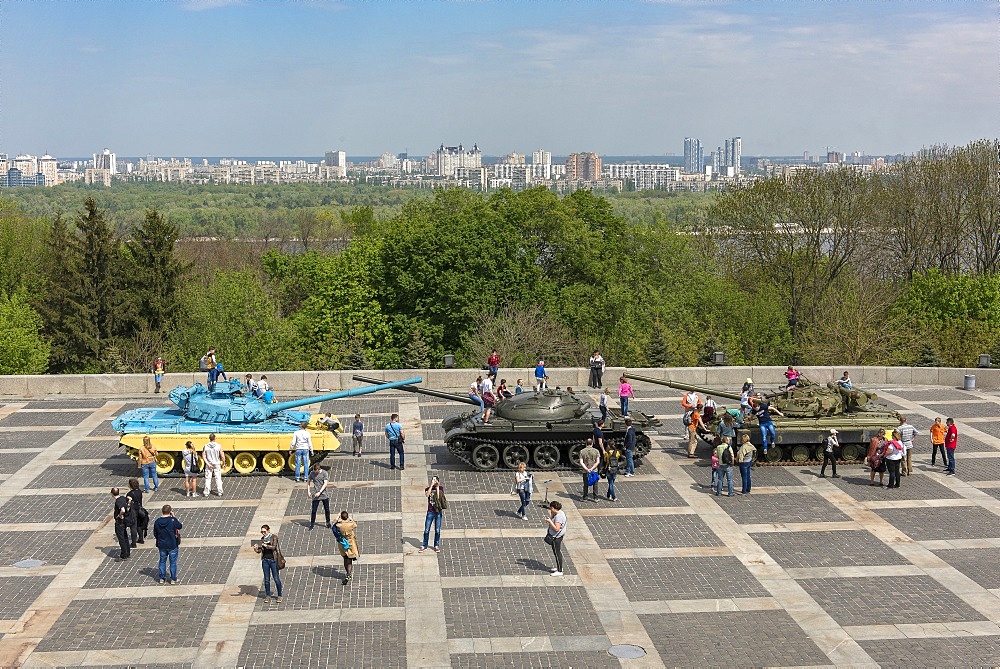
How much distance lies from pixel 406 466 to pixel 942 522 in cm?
1153

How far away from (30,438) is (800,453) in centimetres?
1890

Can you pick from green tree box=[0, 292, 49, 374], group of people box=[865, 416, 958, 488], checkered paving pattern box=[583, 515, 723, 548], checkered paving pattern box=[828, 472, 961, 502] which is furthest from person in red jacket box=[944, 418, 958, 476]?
green tree box=[0, 292, 49, 374]

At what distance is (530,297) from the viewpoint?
154ft

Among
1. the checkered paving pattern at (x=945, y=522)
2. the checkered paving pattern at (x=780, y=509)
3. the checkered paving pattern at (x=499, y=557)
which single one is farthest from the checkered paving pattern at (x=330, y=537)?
the checkered paving pattern at (x=945, y=522)

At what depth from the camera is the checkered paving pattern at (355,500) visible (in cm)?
2273

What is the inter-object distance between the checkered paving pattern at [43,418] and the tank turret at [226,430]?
5206 mm

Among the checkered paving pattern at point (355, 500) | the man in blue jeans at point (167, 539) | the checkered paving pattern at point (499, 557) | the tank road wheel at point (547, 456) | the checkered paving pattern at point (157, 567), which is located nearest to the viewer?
the man in blue jeans at point (167, 539)

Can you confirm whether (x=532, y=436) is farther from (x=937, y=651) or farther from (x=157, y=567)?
(x=937, y=651)

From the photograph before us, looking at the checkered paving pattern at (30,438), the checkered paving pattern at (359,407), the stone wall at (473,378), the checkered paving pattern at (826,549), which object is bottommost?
the checkered paving pattern at (826,549)

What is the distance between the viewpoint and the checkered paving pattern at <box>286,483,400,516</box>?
74.6 ft

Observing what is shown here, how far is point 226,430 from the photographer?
24797 mm

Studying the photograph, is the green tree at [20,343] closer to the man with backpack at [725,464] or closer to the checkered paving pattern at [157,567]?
the checkered paving pattern at [157,567]

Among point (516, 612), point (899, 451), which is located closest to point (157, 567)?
point (516, 612)

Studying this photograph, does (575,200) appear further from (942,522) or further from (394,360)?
(942,522)
